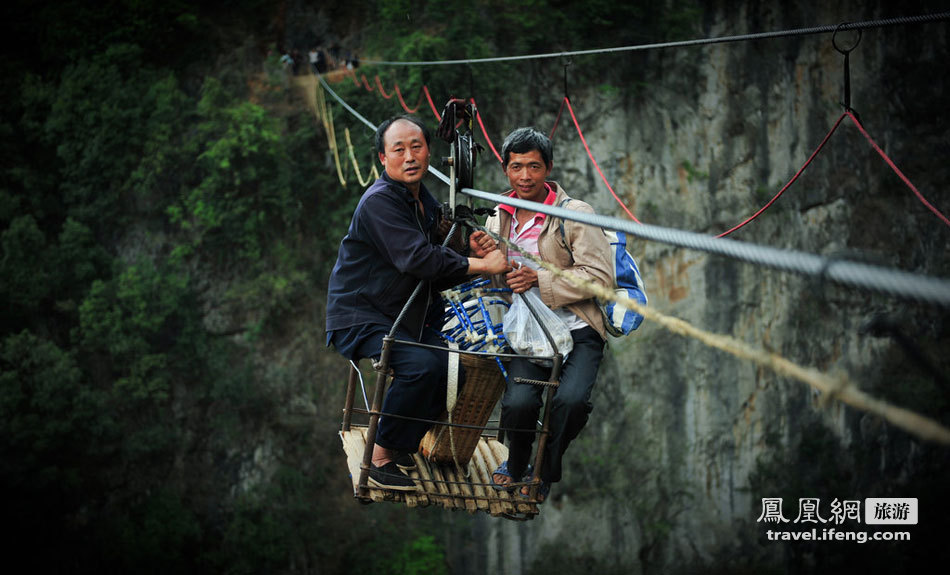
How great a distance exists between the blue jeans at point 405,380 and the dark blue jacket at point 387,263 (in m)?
0.05

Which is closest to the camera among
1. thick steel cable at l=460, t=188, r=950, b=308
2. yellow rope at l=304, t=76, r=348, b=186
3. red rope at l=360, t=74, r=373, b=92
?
thick steel cable at l=460, t=188, r=950, b=308

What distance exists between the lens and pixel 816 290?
13250 mm

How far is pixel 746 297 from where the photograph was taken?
12.9 meters

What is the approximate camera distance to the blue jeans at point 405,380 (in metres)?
2.95

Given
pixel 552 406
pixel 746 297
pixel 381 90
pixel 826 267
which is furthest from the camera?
pixel 746 297

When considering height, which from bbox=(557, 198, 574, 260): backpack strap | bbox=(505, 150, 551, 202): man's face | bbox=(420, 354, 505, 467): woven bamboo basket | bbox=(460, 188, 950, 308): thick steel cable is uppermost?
bbox=(505, 150, 551, 202): man's face

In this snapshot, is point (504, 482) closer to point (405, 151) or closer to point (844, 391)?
point (405, 151)

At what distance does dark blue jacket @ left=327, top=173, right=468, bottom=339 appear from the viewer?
2891mm

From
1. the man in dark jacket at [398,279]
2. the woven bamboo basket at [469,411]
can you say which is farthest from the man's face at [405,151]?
the woven bamboo basket at [469,411]

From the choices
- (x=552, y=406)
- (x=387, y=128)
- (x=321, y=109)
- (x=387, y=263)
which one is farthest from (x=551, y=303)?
(x=321, y=109)

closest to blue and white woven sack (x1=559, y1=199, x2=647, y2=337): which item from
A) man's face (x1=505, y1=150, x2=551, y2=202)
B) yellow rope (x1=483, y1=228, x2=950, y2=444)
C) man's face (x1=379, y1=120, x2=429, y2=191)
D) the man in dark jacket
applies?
man's face (x1=505, y1=150, x2=551, y2=202)

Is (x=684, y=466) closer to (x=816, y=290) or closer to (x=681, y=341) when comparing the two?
(x=681, y=341)

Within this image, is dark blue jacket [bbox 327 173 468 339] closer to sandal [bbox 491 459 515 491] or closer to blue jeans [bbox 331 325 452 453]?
blue jeans [bbox 331 325 452 453]

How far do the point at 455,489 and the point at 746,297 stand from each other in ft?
34.7
